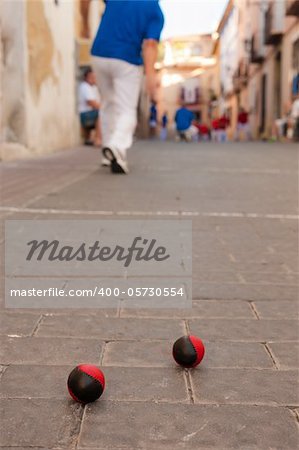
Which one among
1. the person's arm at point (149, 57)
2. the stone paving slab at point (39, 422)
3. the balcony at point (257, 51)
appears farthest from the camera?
the balcony at point (257, 51)

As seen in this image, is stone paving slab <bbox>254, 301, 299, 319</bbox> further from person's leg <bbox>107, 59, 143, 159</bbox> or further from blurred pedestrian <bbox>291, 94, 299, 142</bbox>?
blurred pedestrian <bbox>291, 94, 299, 142</bbox>

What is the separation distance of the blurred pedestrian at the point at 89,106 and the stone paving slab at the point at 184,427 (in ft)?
40.8

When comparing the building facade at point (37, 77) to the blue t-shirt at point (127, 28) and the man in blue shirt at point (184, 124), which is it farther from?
the man in blue shirt at point (184, 124)

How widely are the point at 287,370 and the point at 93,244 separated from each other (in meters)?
1.69

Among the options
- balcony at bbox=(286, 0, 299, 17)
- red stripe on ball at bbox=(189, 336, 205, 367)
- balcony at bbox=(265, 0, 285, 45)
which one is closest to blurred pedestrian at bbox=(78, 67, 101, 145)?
balcony at bbox=(286, 0, 299, 17)

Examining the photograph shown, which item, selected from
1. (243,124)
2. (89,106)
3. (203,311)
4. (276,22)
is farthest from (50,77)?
(243,124)

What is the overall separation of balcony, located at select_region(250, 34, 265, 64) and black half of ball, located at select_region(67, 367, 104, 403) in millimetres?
31444

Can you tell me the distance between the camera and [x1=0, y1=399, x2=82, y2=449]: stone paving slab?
139 cm

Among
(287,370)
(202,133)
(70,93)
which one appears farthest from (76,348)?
(202,133)

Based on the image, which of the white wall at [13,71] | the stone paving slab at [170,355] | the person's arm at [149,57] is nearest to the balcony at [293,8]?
the white wall at [13,71]

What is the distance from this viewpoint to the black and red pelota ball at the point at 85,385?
1.54 metres

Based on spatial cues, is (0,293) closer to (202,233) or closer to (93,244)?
(93,244)

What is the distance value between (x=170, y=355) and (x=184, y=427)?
0.46m

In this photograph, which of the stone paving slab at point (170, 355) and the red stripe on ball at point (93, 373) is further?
the stone paving slab at point (170, 355)
